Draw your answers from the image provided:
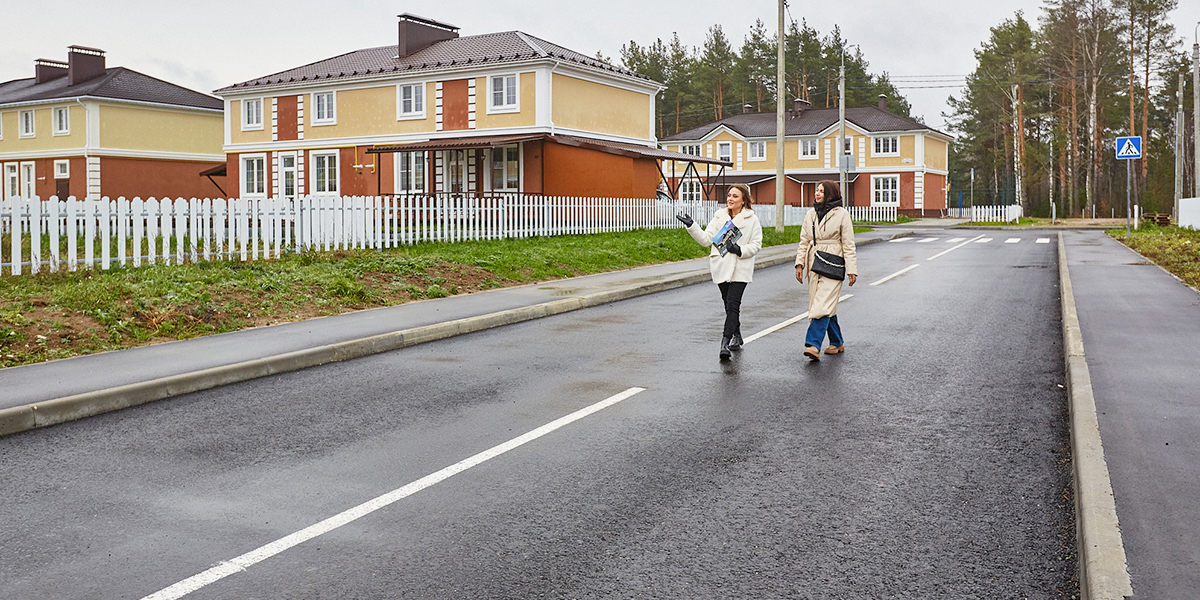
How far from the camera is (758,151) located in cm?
7025

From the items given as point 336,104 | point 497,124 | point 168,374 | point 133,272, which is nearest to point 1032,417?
point 168,374

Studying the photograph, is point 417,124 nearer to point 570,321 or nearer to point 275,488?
point 570,321

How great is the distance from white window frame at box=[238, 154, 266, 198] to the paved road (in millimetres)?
35762

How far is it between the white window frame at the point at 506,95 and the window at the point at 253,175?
1229 cm

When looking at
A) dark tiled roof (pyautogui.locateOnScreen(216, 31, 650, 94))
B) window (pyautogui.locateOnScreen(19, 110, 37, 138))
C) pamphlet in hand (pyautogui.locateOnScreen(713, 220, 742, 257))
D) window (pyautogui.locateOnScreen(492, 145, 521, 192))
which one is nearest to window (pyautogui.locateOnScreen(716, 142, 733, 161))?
dark tiled roof (pyautogui.locateOnScreen(216, 31, 650, 94))

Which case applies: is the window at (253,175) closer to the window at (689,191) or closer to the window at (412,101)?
the window at (412,101)

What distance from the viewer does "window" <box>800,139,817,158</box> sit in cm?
6806

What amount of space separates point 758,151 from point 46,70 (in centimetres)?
4395

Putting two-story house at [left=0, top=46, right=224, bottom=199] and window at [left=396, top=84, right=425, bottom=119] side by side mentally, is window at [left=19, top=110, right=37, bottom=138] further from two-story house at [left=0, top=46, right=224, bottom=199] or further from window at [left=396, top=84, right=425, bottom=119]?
window at [left=396, top=84, right=425, bottom=119]

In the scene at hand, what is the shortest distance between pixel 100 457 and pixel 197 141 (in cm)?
4750

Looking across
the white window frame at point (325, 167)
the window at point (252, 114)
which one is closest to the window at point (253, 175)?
the window at point (252, 114)

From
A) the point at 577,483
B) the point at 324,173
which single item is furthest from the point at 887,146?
the point at 577,483

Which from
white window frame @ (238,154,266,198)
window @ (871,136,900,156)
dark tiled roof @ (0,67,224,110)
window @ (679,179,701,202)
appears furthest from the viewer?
window @ (871,136,900,156)

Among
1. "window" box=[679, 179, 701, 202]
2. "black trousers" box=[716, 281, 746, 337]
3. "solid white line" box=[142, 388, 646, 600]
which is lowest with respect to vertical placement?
"solid white line" box=[142, 388, 646, 600]
